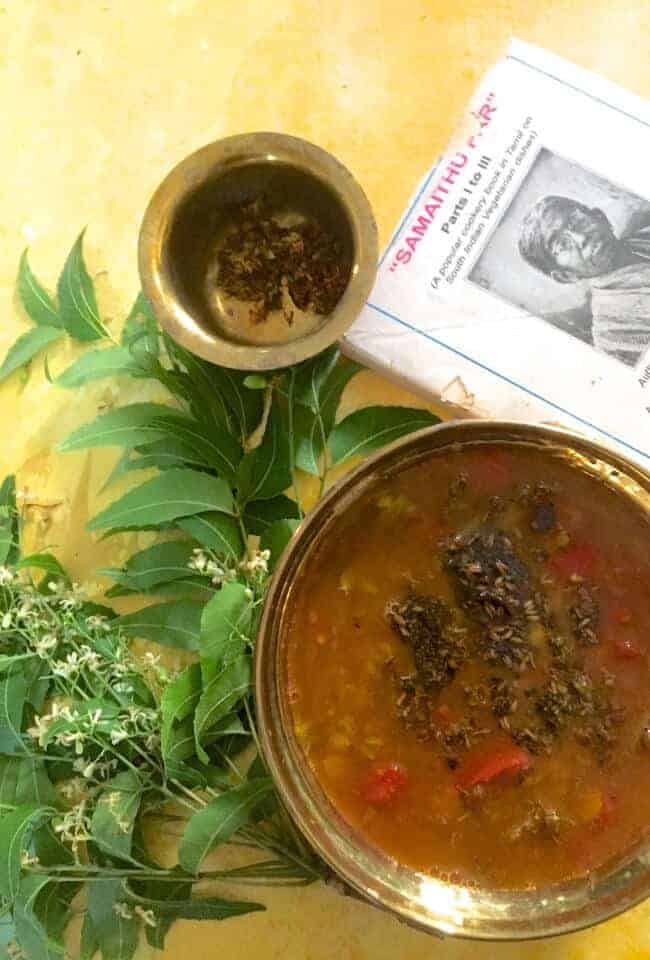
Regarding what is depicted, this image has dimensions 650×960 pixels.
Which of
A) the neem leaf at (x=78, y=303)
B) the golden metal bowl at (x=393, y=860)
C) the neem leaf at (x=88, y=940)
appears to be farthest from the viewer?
the neem leaf at (x=78, y=303)

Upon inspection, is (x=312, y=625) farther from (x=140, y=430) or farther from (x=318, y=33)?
(x=318, y=33)

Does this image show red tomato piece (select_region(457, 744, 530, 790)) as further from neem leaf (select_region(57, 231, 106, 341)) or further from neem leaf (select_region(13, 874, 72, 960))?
neem leaf (select_region(57, 231, 106, 341))

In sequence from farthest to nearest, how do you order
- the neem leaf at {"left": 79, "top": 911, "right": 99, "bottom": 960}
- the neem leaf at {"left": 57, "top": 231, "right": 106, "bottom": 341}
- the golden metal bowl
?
the neem leaf at {"left": 57, "top": 231, "right": 106, "bottom": 341} → the neem leaf at {"left": 79, "top": 911, "right": 99, "bottom": 960} → the golden metal bowl

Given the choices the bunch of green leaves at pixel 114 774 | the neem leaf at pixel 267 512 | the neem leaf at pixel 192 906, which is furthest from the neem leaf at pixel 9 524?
the neem leaf at pixel 192 906

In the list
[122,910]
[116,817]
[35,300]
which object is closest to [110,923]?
[122,910]

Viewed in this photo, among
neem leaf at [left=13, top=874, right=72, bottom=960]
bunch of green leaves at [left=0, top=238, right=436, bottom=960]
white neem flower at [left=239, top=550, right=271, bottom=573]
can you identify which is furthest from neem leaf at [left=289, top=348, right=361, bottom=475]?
neem leaf at [left=13, top=874, right=72, bottom=960]

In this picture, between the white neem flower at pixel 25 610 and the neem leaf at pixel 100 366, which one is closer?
the white neem flower at pixel 25 610

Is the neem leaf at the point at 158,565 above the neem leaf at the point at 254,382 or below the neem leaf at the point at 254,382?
below

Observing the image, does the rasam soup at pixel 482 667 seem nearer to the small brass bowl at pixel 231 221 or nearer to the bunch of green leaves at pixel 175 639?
the bunch of green leaves at pixel 175 639
